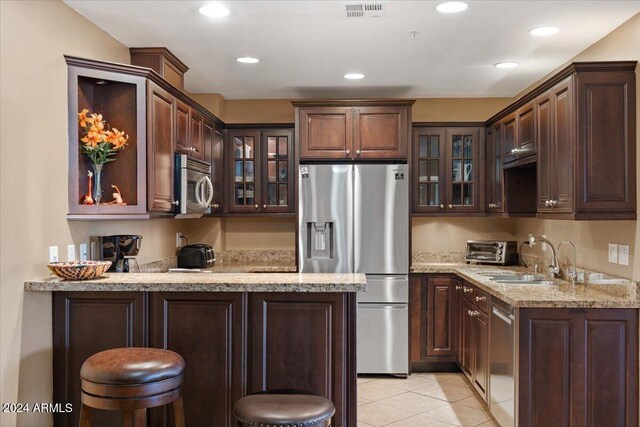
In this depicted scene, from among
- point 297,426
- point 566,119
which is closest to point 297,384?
point 297,426

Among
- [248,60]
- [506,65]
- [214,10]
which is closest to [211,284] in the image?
[214,10]

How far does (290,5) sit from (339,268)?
2482 millimetres

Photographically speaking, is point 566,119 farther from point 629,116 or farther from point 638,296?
point 638,296

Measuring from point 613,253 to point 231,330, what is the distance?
2403 millimetres

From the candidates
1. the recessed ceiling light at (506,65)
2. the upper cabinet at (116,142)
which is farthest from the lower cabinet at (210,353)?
the recessed ceiling light at (506,65)

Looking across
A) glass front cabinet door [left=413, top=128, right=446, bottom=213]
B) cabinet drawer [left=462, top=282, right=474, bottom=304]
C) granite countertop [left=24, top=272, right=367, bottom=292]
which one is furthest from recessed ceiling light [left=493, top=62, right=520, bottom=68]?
granite countertop [left=24, top=272, right=367, bottom=292]

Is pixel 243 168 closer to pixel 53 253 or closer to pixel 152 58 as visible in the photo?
pixel 152 58

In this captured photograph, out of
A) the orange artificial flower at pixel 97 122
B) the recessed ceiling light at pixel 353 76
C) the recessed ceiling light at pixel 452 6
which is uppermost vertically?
the recessed ceiling light at pixel 353 76

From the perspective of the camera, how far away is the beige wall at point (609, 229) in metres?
3.14

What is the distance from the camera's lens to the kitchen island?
104 inches

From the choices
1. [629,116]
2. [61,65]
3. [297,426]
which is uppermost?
[61,65]

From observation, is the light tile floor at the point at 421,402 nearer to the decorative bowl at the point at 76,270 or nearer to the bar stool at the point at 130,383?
the bar stool at the point at 130,383

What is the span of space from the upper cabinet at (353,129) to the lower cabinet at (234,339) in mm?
2491

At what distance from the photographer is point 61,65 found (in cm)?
299
